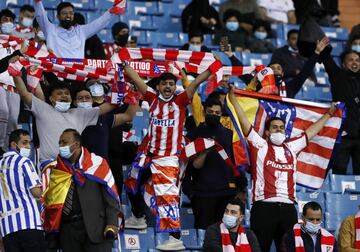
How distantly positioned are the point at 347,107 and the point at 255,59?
2915 mm

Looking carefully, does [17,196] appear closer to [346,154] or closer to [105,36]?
[346,154]

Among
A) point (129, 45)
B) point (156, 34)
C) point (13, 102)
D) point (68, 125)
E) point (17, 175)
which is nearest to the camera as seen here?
point (17, 175)

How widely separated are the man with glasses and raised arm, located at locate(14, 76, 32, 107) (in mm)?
1830

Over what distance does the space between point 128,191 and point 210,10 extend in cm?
528

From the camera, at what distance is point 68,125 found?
13.0m

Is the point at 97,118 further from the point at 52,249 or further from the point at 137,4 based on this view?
the point at 137,4

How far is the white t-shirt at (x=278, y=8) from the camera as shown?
19.5 meters

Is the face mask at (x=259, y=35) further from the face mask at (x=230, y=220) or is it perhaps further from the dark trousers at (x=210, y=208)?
the face mask at (x=230, y=220)

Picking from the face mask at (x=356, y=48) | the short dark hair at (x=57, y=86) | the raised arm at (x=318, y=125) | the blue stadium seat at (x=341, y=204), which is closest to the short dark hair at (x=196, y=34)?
the face mask at (x=356, y=48)

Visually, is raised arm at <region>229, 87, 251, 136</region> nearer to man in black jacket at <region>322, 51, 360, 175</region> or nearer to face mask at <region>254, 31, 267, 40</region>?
man in black jacket at <region>322, 51, 360, 175</region>

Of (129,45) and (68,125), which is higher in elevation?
(129,45)

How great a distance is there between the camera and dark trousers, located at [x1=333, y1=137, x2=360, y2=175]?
50.6 ft

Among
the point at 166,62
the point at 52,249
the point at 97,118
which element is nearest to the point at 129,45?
the point at 166,62

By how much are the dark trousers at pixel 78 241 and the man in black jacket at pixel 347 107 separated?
163 inches
